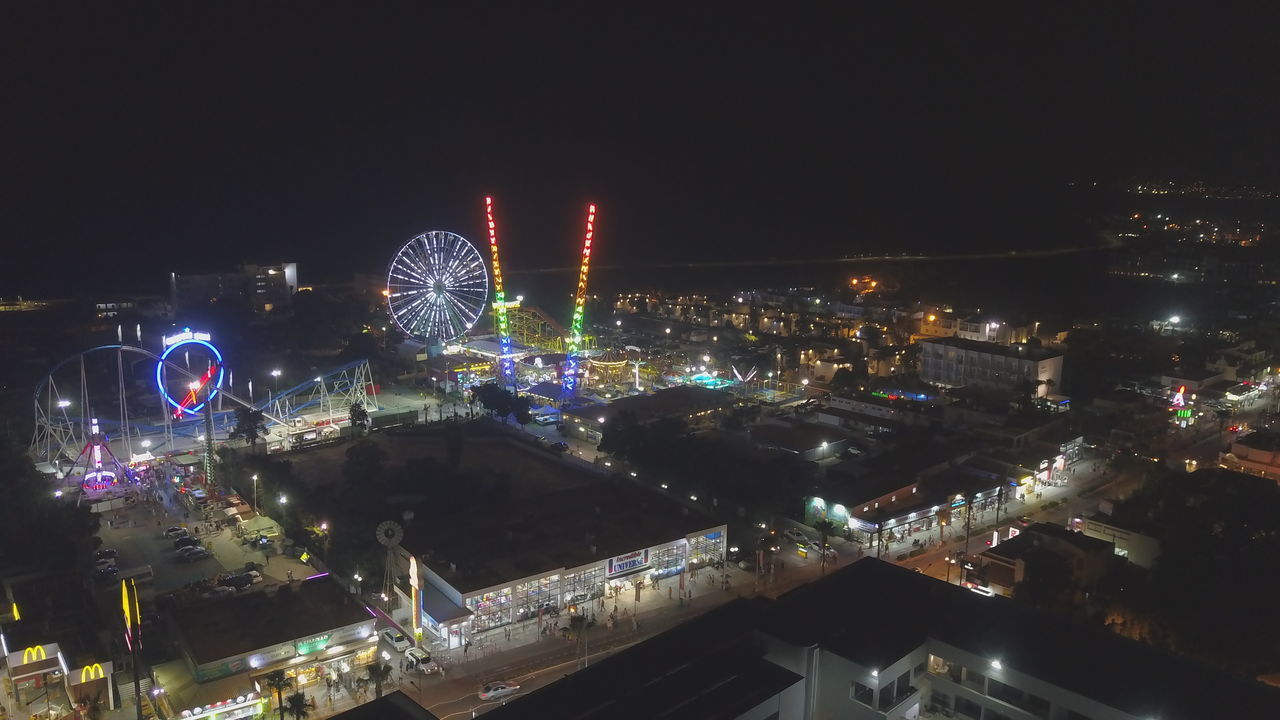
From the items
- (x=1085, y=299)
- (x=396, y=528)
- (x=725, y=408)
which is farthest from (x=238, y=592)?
(x=1085, y=299)

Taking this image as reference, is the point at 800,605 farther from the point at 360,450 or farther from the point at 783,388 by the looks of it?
the point at 783,388

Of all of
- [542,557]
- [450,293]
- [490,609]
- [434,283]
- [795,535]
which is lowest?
[795,535]

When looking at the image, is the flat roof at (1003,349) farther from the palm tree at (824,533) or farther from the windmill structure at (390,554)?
the windmill structure at (390,554)

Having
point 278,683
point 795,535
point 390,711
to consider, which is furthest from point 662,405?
point 390,711

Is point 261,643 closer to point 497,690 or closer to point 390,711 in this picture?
point 497,690

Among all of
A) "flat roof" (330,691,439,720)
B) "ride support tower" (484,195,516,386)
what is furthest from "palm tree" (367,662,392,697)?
"ride support tower" (484,195,516,386)
